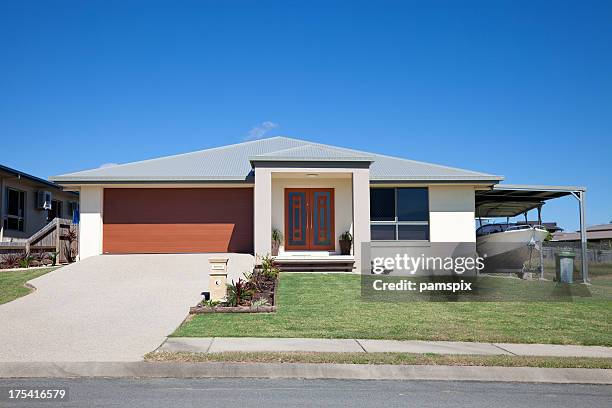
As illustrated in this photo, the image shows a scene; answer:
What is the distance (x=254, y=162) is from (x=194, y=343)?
1096 cm

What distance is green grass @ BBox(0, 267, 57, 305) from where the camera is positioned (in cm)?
1367

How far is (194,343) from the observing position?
9.05m

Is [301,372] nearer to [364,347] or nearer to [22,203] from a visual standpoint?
[364,347]

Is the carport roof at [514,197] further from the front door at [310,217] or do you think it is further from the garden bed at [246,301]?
the garden bed at [246,301]

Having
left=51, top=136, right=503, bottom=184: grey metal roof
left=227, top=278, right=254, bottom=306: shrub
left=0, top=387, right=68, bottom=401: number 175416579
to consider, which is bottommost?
left=0, top=387, right=68, bottom=401: number 175416579

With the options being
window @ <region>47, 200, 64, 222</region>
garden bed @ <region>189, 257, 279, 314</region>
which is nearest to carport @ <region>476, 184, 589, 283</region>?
garden bed @ <region>189, 257, 279, 314</region>

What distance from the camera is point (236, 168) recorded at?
866 inches

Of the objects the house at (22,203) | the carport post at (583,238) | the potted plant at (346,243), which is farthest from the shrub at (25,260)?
the carport post at (583,238)

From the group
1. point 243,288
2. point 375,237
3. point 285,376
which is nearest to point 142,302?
point 243,288

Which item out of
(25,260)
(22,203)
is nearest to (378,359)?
(25,260)

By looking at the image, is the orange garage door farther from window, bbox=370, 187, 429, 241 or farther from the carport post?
the carport post

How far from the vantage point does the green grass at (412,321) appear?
1005 cm

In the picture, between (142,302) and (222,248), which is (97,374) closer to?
(142,302)

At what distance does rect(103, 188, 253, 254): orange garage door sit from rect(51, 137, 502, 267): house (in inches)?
1.5
